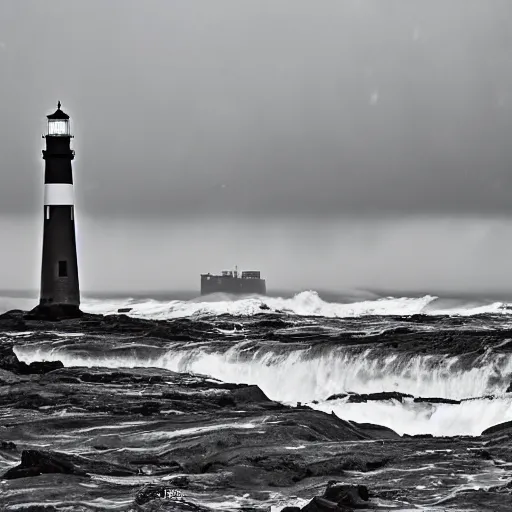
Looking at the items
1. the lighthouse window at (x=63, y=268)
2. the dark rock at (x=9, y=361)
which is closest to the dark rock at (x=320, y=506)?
the dark rock at (x=9, y=361)

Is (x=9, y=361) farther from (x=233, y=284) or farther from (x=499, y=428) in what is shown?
(x=233, y=284)

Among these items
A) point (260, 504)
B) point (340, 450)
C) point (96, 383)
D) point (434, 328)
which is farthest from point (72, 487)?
point (434, 328)

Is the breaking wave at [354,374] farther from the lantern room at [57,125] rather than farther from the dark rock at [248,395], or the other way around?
the lantern room at [57,125]

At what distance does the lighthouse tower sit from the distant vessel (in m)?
22.1

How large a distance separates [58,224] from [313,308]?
14.7 meters

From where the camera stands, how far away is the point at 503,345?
37094 millimetres

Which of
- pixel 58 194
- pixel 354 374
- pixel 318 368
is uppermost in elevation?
pixel 58 194

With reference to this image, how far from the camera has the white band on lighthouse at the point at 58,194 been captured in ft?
187

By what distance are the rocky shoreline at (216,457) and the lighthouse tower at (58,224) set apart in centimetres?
2132

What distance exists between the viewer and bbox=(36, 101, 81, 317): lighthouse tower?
57.0 metres

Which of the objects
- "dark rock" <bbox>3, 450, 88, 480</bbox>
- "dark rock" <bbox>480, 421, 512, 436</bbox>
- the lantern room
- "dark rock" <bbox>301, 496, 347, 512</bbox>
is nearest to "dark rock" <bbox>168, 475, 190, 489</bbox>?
"dark rock" <bbox>3, 450, 88, 480</bbox>

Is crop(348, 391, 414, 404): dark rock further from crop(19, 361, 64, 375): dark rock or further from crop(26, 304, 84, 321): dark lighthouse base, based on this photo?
crop(26, 304, 84, 321): dark lighthouse base

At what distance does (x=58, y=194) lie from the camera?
187 feet

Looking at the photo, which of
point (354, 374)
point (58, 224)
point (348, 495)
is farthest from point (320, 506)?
point (58, 224)
